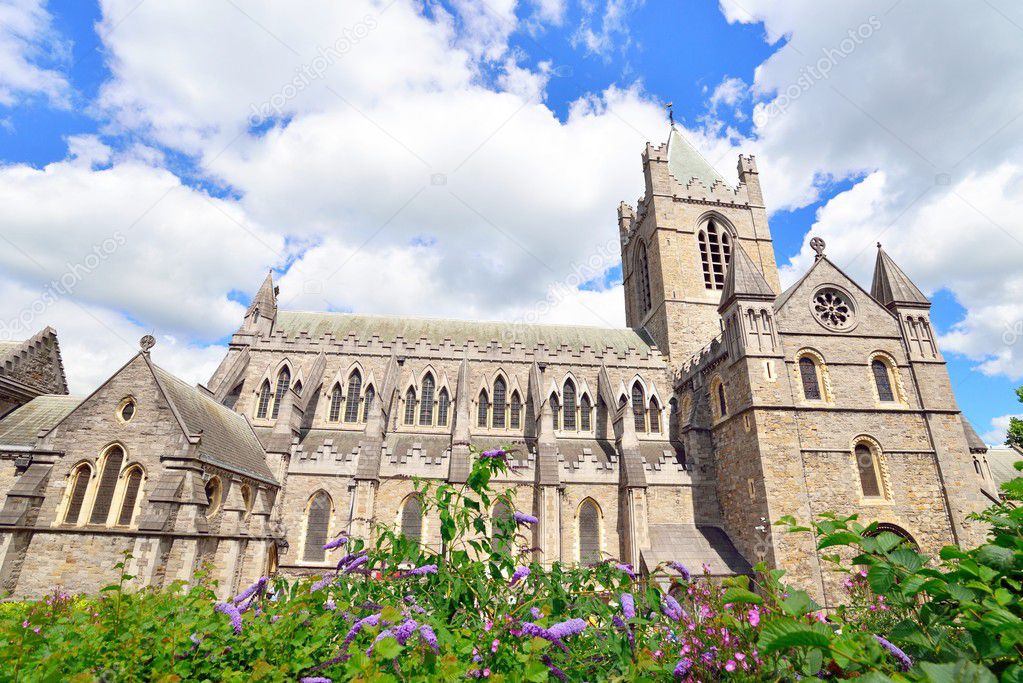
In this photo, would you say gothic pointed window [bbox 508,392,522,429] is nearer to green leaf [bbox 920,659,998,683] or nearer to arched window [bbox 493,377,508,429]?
arched window [bbox 493,377,508,429]

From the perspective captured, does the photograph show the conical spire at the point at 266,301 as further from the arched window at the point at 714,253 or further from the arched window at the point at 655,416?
the arched window at the point at 714,253

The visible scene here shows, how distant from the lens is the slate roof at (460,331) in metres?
27.0

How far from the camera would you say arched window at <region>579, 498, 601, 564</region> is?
63.0 ft

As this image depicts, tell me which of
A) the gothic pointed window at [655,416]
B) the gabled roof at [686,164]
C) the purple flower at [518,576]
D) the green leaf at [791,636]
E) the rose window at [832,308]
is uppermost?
the gabled roof at [686,164]

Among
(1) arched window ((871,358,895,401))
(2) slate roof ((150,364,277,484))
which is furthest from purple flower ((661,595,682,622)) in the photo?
(1) arched window ((871,358,895,401))

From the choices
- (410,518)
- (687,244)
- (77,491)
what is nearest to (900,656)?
(77,491)

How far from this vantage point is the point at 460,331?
28625 millimetres

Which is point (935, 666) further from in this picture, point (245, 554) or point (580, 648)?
point (245, 554)

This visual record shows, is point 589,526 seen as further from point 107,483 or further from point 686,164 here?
point 686,164

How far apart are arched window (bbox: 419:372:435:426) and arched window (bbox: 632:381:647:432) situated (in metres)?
10.1

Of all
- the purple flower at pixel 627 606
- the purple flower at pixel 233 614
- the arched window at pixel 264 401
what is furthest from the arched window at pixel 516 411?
the purple flower at pixel 627 606

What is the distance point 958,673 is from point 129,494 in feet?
59.0

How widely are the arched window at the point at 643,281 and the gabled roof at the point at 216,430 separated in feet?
75.9

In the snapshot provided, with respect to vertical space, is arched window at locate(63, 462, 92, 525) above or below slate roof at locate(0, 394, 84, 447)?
below
